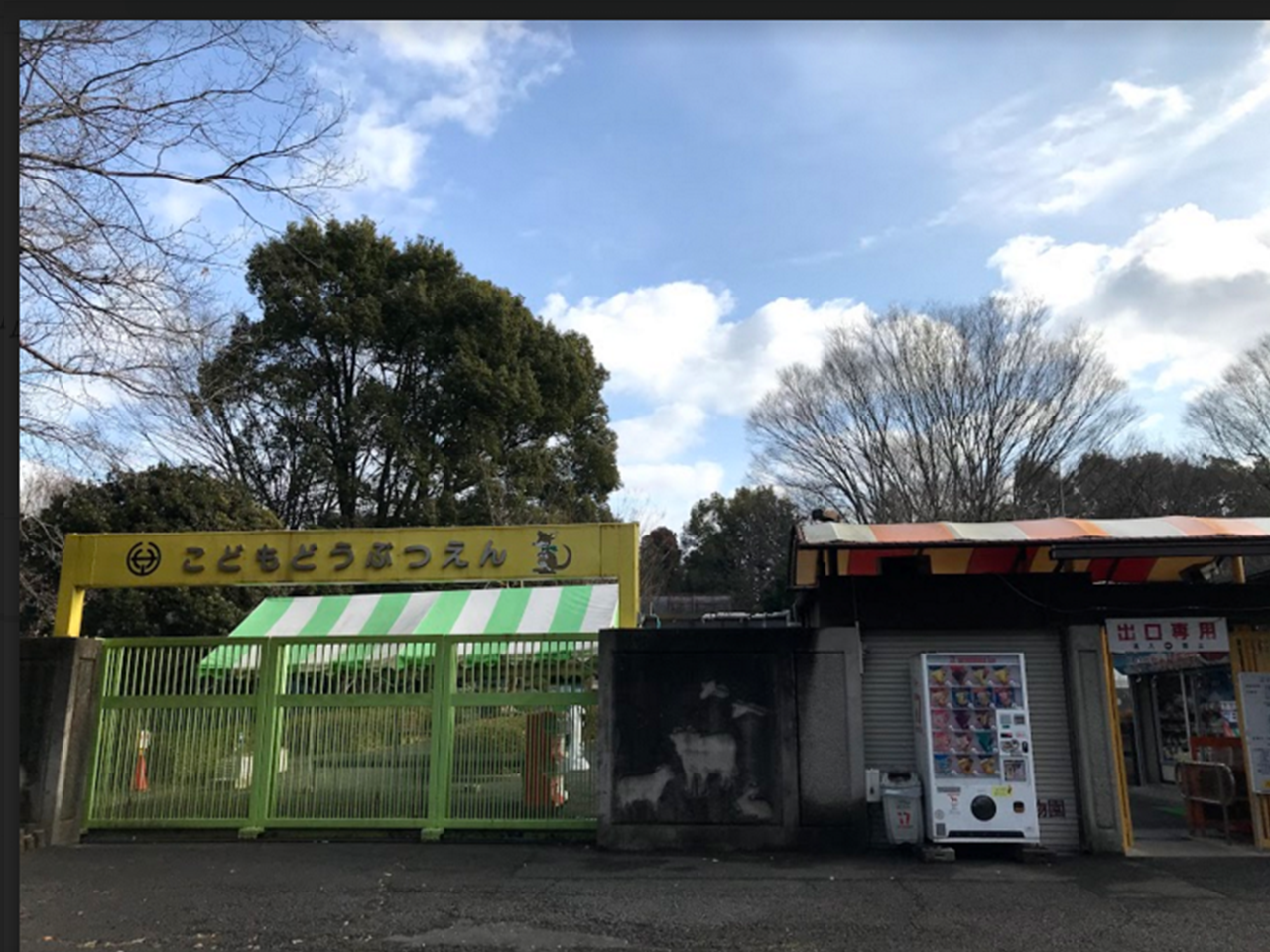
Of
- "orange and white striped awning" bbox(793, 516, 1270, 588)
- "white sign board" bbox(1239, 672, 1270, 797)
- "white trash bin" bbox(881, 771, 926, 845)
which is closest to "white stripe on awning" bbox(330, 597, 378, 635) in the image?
"orange and white striped awning" bbox(793, 516, 1270, 588)

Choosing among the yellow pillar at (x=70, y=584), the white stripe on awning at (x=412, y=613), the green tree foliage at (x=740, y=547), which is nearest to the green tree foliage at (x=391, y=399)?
the white stripe on awning at (x=412, y=613)

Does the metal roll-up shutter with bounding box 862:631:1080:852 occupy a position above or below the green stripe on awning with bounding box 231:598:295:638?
below

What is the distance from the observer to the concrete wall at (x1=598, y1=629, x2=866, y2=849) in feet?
32.9

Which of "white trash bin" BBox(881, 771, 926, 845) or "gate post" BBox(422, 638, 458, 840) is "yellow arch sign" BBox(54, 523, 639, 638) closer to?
"gate post" BBox(422, 638, 458, 840)

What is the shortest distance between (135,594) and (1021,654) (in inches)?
584

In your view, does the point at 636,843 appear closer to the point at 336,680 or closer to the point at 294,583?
the point at 336,680

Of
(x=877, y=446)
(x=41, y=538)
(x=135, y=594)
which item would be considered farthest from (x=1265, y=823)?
(x=877, y=446)

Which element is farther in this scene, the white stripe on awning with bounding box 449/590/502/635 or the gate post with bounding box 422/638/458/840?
the white stripe on awning with bounding box 449/590/502/635

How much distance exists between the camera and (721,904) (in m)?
7.68

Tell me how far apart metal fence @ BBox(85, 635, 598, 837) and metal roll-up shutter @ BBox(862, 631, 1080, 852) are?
331cm

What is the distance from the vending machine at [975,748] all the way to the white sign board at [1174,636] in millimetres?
1594

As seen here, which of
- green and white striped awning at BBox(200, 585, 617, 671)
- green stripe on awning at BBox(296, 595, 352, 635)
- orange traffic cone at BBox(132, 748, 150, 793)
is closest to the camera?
orange traffic cone at BBox(132, 748, 150, 793)

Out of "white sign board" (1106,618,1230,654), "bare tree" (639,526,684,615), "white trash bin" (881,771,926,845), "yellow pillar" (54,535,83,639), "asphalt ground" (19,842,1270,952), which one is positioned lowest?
"asphalt ground" (19,842,1270,952)

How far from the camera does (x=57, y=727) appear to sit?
35.5ft
